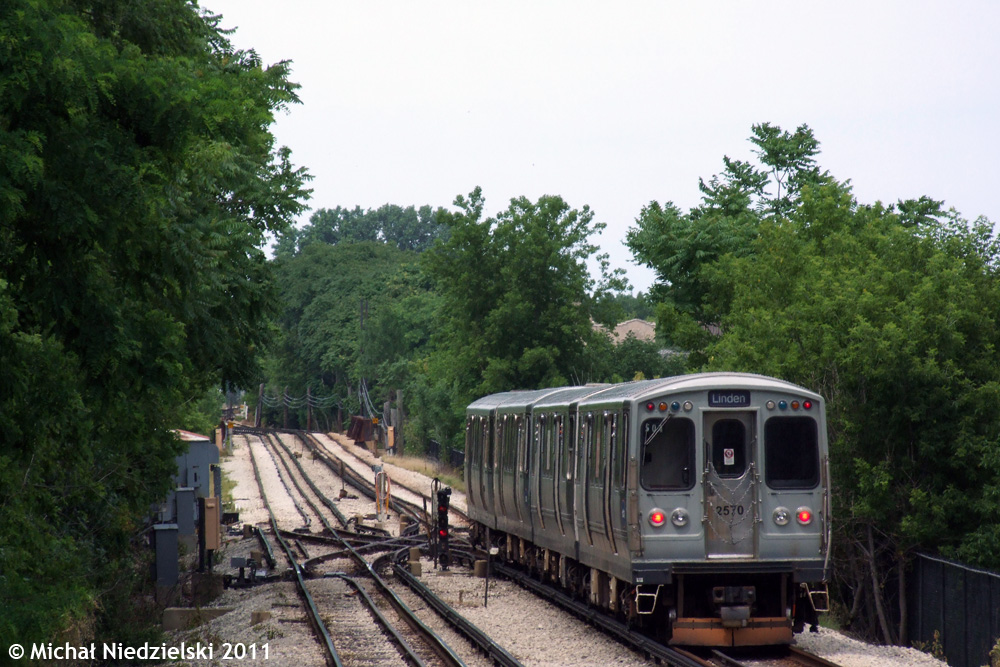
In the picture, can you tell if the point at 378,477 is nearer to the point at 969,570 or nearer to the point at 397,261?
the point at 969,570

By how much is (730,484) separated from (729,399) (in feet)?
3.31

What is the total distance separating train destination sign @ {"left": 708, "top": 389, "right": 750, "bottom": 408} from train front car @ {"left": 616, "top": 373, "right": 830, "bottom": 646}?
0.04ft

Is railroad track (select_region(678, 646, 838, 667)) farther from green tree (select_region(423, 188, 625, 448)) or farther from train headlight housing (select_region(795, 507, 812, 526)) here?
green tree (select_region(423, 188, 625, 448))

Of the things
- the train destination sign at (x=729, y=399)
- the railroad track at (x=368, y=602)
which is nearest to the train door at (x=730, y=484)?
the train destination sign at (x=729, y=399)

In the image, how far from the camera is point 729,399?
14438 millimetres

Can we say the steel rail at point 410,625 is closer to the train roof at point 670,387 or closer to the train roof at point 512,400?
the train roof at point 670,387

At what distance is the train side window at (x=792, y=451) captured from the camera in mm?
14477

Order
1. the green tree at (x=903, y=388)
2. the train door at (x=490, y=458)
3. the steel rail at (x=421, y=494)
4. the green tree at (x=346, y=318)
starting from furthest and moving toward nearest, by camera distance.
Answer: the green tree at (x=346, y=318) → the steel rail at (x=421, y=494) → the train door at (x=490, y=458) → the green tree at (x=903, y=388)

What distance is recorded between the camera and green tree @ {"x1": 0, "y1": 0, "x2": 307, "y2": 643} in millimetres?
8758

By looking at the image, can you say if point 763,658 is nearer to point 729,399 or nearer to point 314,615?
point 729,399

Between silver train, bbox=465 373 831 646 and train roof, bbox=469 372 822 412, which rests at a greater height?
train roof, bbox=469 372 822 412

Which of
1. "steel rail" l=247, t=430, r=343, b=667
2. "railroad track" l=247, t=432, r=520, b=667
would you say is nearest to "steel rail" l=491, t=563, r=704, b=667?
"railroad track" l=247, t=432, r=520, b=667

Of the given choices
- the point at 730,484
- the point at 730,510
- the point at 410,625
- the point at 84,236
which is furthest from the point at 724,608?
the point at 84,236

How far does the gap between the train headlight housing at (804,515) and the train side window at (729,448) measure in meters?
0.80
